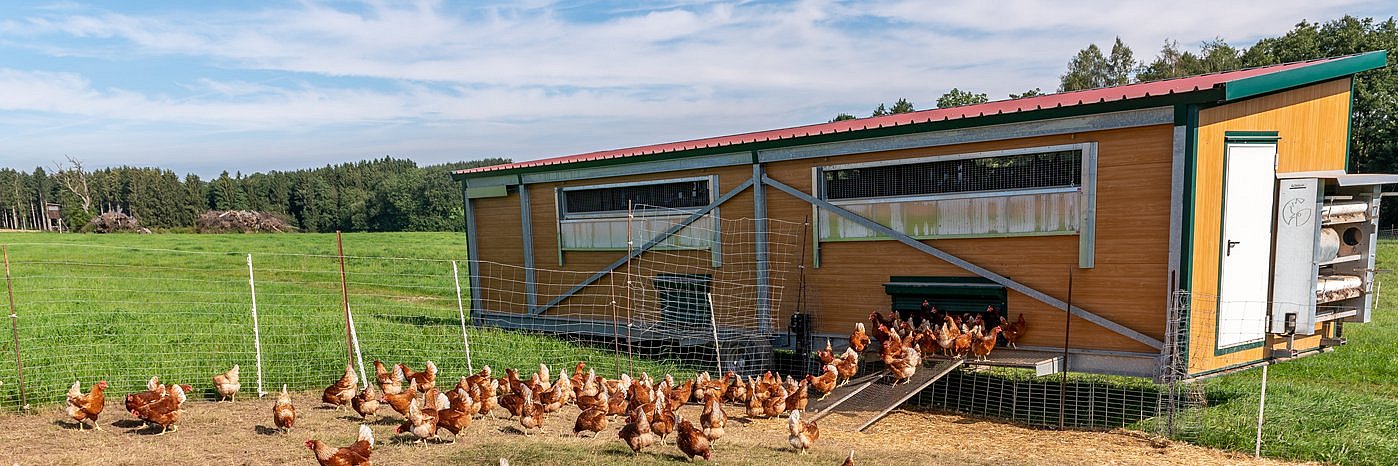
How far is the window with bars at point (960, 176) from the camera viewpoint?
9.12 metres

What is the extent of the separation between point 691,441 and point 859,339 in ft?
13.0

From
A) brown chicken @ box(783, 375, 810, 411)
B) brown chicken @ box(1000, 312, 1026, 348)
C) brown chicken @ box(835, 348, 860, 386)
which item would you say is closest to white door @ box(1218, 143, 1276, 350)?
brown chicken @ box(1000, 312, 1026, 348)

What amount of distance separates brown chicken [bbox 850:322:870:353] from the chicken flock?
1 centimetres

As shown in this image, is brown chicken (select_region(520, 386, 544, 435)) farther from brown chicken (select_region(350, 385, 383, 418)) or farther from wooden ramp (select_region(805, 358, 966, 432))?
wooden ramp (select_region(805, 358, 966, 432))

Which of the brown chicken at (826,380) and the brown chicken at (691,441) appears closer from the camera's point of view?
the brown chicken at (691,441)

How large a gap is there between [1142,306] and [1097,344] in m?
0.69

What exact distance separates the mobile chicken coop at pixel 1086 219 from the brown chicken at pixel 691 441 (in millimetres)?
3236

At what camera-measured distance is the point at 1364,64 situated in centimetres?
949

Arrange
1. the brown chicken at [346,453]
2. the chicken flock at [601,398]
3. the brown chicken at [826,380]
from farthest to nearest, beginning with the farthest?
the brown chicken at [826,380] < the chicken flock at [601,398] < the brown chicken at [346,453]

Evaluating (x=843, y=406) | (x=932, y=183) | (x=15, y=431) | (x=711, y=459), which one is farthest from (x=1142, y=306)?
(x=15, y=431)

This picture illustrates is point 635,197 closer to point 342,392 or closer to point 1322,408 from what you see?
point 342,392

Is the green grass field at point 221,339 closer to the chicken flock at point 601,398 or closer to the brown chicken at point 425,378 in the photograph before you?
the chicken flock at point 601,398

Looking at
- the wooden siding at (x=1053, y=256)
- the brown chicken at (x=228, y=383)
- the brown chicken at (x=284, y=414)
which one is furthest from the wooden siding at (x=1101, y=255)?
the brown chicken at (x=228, y=383)

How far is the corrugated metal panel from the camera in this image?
9.08 meters
